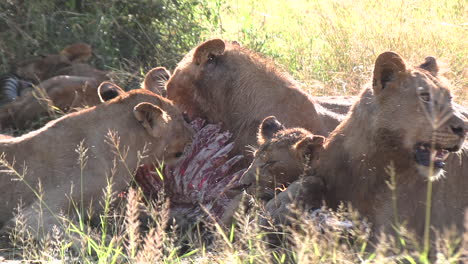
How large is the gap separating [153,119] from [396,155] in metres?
1.57

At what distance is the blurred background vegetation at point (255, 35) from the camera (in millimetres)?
7941

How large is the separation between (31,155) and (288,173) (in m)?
1.55

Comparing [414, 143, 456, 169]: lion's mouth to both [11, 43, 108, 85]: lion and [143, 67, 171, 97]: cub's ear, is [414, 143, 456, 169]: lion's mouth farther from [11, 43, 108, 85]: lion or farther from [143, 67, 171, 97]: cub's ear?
[11, 43, 108, 85]: lion

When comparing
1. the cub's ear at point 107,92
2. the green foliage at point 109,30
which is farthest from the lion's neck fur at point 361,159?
the green foliage at point 109,30

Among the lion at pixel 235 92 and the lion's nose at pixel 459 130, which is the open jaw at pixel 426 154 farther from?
the lion at pixel 235 92

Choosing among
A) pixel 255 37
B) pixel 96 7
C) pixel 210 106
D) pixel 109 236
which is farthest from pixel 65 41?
pixel 109 236

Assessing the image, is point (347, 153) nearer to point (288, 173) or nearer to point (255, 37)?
point (288, 173)

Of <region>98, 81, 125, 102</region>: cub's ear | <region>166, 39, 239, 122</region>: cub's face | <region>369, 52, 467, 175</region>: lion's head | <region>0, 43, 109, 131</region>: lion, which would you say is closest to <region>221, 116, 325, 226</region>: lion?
<region>369, 52, 467, 175</region>: lion's head

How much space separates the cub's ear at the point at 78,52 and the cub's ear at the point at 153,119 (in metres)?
2.37

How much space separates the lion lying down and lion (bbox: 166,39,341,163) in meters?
0.91

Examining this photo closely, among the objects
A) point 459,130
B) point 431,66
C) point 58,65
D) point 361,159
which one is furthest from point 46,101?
point 459,130

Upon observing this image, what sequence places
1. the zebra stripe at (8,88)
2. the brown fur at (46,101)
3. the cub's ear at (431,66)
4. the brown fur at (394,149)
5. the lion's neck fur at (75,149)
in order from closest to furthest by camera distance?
1. the brown fur at (394,149)
2. the cub's ear at (431,66)
3. the lion's neck fur at (75,149)
4. the brown fur at (46,101)
5. the zebra stripe at (8,88)

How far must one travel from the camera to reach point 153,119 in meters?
5.60

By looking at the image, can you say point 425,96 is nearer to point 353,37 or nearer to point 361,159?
point 361,159
